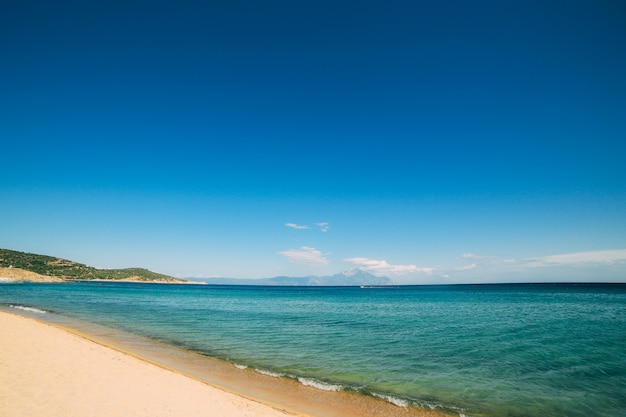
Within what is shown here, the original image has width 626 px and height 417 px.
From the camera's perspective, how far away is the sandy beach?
27.1ft

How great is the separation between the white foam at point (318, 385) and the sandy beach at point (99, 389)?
3261 mm

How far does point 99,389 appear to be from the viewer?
977 cm

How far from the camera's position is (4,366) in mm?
11305

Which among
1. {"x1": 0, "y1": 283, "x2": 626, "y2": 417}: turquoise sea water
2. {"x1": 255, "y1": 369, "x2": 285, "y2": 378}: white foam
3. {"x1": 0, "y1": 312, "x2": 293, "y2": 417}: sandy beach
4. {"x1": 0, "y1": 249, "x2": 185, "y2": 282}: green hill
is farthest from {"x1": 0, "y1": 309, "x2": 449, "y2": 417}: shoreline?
{"x1": 0, "y1": 249, "x2": 185, "y2": 282}: green hill

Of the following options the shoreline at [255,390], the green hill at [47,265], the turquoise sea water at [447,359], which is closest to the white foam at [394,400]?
the turquoise sea water at [447,359]

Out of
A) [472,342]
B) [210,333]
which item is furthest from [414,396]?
[210,333]

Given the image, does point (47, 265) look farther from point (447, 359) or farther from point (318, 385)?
point (447, 359)

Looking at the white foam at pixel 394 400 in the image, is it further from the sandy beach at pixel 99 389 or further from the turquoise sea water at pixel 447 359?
the sandy beach at pixel 99 389

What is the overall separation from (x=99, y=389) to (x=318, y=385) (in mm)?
7853

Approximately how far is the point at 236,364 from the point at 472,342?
16252 millimetres

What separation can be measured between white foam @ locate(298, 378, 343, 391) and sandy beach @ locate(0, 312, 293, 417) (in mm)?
3261

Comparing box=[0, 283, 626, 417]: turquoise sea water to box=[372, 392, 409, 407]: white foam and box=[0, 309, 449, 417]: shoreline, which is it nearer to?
box=[372, 392, 409, 407]: white foam

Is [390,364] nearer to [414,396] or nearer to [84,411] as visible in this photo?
[414,396]

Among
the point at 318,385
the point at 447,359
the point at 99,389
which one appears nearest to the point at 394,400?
the point at 318,385
